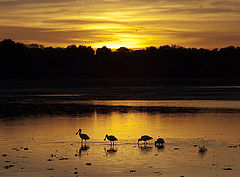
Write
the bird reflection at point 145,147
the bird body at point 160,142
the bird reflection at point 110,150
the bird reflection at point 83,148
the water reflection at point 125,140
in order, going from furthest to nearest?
the bird body at point 160,142 < the bird reflection at point 145,147 < the bird reflection at point 83,148 < the bird reflection at point 110,150 < the water reflection at point 125,140

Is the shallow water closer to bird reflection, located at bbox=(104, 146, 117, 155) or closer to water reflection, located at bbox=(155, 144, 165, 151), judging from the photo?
bird reflection, located at bbox=(104, 146, 117, 155)

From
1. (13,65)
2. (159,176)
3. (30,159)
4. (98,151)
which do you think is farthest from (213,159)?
(13,65)

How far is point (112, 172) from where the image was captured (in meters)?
14.8

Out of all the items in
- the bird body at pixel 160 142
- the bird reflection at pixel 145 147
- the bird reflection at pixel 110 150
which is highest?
the bird body at pixel 160 142

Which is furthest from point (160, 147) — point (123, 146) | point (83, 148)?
point (83, 148)

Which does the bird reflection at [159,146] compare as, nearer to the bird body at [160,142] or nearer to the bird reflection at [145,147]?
the bird body at [160,142]

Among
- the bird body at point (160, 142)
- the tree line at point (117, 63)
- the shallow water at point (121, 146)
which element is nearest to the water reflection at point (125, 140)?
the shallow water at point (121, 146)

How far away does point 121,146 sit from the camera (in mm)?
19453

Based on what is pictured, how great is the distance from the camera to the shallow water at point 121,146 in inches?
596

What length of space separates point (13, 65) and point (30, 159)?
5160 inches

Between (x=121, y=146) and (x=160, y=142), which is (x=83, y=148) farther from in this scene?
(x=160, y=142)

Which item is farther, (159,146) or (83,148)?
(159,146)

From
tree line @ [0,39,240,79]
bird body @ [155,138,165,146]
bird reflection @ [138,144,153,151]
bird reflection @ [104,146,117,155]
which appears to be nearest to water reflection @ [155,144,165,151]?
bird body @ [155,138,165,146]

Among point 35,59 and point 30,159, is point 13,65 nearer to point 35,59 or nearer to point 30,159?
point 35,59
